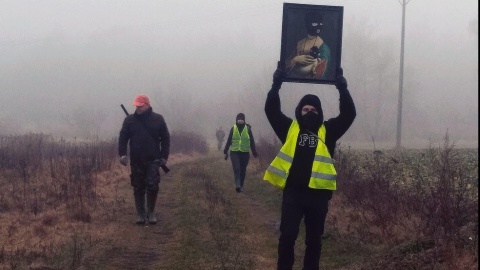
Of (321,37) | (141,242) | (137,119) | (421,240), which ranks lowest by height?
(141,242)

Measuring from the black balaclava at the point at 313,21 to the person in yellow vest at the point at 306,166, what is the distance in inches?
36.9

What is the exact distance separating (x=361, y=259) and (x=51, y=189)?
6.34 meters

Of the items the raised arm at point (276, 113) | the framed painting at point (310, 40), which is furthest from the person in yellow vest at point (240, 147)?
the raised arm at point (276, 113)

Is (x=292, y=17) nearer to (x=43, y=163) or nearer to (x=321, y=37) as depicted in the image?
(x=321, y=37)

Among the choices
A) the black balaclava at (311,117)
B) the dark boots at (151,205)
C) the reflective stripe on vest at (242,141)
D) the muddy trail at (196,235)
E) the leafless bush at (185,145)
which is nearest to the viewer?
the black balaclava at (311,117)

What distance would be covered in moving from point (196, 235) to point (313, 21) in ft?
11.5

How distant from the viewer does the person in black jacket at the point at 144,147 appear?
29.7 ft

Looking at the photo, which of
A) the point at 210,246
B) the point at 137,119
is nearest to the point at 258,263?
the point at 210,246

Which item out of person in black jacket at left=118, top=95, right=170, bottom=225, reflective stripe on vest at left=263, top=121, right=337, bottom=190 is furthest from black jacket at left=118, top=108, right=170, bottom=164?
reflective stripe on vest at left=263, top=121, right=337, bottom=190

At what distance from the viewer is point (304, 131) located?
5.40 meters

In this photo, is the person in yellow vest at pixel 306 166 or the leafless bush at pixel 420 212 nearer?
the person in yellow vest at pixel 306 166

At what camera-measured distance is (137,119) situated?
9109 mm

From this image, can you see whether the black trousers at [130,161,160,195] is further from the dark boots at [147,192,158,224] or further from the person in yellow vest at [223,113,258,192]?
the person in yellow vest at [223,113,258,192]

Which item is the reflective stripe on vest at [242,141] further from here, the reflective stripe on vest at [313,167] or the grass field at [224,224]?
the reflective stripe on vest at [313,167]
